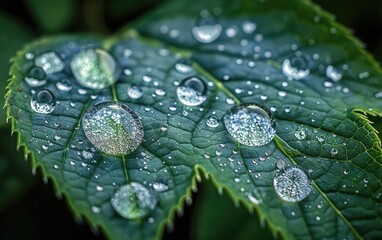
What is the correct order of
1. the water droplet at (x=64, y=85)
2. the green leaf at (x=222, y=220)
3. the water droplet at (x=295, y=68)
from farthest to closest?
1. the green leaf at (x=222, y=220)
2. the water droplet at (x=295, y=68)
3. the water droplet at (x=64, y=85)

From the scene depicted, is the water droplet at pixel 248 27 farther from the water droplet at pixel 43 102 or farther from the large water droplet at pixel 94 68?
the water droplet at pixel 43 102

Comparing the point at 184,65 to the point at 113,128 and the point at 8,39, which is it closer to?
the point at 113,128

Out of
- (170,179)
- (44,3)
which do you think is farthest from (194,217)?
(44,3)

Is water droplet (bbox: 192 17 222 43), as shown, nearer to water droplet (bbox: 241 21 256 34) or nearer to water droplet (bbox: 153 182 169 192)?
water droplet (bbox: 241 21 256 34)

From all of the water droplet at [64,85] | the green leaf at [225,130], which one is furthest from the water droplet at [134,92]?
the water droplet at [64,85]

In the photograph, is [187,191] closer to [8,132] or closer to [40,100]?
[40,100]

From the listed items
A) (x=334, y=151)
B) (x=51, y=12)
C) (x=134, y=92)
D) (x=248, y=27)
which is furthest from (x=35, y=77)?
(x=334, y=151)
